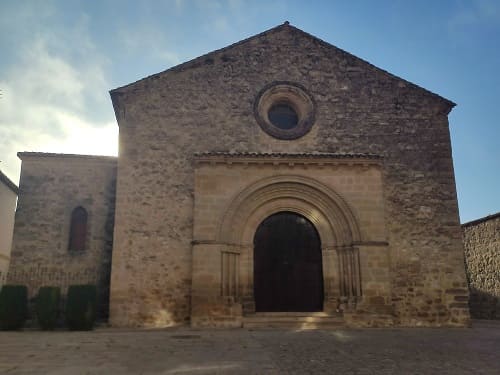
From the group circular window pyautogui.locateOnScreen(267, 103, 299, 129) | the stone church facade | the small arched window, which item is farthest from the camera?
circular window pyautogui.locateOnScreen(267, 103, 299, 129)

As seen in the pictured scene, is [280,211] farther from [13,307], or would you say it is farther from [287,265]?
[13,307]

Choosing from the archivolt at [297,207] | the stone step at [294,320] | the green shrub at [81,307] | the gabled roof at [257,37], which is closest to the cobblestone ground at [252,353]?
the stone step at [294,320]

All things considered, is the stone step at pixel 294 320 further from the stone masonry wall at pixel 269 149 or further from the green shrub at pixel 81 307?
the green shrub at pixel 81 307

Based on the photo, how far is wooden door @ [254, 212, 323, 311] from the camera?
11.6 m

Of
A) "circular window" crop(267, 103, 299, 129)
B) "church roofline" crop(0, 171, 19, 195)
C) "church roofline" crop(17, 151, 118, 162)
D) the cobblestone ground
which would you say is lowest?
the cobblestone ground

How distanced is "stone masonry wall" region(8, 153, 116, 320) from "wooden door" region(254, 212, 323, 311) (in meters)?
4.19

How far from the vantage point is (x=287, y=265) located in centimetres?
1181

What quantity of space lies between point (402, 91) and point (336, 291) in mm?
5899

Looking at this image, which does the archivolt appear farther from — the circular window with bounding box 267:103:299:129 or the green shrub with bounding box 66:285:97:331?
the green shrub with bounding box 66:285:97:331

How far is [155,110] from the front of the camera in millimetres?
12281

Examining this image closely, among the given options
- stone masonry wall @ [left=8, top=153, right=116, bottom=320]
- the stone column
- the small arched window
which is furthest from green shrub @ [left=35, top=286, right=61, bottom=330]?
the stone column

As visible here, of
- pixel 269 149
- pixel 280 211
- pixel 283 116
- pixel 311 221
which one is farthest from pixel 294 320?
pixel 283 116

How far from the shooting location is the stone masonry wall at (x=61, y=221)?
12172mm

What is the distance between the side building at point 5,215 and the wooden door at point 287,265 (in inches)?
460
